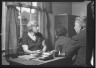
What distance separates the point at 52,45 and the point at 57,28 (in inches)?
12.9

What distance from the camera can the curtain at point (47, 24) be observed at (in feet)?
9.71

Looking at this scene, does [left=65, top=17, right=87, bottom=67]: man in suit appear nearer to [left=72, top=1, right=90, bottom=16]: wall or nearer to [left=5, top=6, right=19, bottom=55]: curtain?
[left=72, top=1, right=90, bottom=16]: wall

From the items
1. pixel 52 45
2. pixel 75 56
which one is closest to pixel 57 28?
pixel 52 45

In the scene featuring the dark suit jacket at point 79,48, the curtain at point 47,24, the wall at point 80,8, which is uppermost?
the wall at point 80,8

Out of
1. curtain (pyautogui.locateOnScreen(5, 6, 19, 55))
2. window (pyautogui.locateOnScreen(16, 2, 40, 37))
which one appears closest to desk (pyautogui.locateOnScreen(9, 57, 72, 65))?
curtain (pyautogui.locateOnScreen(5, 6, 19, 55))

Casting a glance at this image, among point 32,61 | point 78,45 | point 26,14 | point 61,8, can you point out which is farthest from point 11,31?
point 78,45

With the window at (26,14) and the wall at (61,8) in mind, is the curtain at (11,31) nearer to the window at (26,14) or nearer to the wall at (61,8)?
the window at (26,14)

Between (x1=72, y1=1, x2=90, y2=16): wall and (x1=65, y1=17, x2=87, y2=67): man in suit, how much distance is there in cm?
9

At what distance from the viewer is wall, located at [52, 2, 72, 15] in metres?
2.97

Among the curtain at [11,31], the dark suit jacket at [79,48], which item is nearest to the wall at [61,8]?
the dark suit jacket at [79,48]

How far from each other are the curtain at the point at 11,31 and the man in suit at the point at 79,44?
0.96 meters

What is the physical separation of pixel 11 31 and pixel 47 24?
0.67 meters

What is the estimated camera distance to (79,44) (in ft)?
9.76

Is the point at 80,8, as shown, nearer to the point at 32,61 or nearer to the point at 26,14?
the point at 26,14
